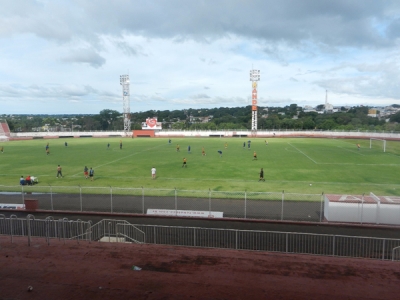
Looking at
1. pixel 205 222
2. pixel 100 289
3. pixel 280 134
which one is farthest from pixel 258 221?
pixel 280 134

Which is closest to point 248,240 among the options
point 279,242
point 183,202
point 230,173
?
point 279,242

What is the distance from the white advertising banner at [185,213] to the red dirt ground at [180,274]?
6.57 metres

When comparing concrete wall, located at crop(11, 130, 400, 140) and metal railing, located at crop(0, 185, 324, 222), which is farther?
concrete wall, located at crop(11, 130, 400, 140)

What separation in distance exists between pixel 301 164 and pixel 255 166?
5.50 metres

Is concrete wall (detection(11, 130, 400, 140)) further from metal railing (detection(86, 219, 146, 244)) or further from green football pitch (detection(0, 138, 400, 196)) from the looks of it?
metal railing (detection(86, 219, 146, 244))

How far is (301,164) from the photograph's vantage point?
118 ft

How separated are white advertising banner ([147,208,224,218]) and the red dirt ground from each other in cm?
657

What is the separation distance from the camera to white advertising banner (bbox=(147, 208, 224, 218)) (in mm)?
17672

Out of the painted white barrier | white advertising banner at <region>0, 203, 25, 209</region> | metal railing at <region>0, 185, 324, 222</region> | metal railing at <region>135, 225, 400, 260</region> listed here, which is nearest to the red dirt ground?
metal railing at <region>135, 225, 400, 260</region>

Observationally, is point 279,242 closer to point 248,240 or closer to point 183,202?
point 248,240

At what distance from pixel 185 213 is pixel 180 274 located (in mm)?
9193

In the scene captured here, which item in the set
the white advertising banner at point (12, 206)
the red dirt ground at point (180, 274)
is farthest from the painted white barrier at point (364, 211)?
the white advertising banner at point (12, 206)

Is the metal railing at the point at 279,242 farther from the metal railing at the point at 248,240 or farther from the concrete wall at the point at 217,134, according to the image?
the concrete wall at the point at 217,134

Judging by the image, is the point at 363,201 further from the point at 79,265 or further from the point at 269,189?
the point at 79,265
